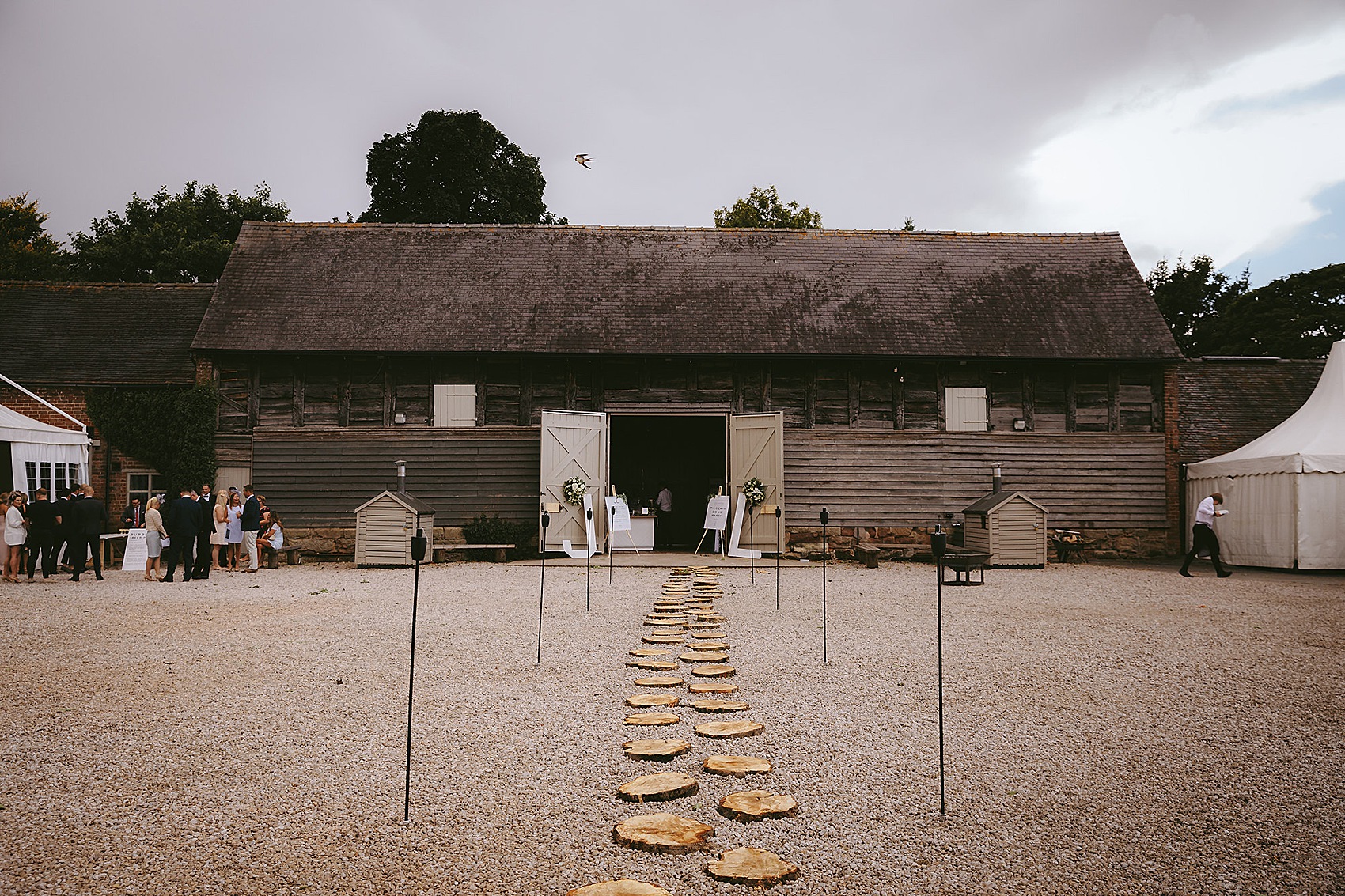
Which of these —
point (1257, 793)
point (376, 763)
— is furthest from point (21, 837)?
point (1257, 793)

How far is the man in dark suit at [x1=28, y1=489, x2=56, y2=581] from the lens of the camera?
48.3 feet

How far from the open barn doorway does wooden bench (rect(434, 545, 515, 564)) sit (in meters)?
5.86

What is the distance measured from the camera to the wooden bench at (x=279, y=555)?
1736cm

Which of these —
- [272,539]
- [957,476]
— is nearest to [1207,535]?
[957,476]

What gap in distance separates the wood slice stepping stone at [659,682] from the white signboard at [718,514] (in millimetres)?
11471

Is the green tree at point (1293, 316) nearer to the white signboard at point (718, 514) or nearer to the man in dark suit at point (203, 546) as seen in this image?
the white signboard at point (718, 514)

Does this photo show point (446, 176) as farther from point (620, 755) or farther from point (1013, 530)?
point (620, 755)

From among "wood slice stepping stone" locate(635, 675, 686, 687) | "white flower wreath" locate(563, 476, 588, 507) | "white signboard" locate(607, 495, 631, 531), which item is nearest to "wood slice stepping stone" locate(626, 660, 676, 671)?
"wood slice stepping stone" locate(635, 675, 686, 687)

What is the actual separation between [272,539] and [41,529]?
3.70 meters

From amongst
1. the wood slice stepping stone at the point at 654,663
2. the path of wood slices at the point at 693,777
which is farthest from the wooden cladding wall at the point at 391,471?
the wood slice stepping stone at the point at 654,663

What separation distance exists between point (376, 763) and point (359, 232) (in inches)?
736

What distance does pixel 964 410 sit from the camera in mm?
19016

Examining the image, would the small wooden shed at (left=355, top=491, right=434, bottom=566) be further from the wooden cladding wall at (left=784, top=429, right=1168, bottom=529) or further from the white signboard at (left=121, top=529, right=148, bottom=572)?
the wooden cladding wall at (left=784, top=429, right=1168, bottom=529)

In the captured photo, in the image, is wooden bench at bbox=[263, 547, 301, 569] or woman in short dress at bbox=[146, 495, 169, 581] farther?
wooden bench at bbox=[263, 547, 301, 569]
